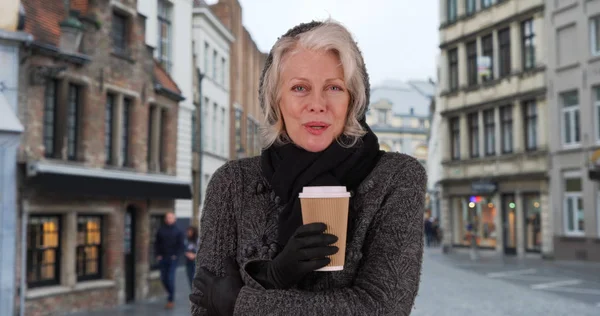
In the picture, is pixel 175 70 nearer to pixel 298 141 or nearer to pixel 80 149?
pixel 80 149

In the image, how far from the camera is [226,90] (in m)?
27.1

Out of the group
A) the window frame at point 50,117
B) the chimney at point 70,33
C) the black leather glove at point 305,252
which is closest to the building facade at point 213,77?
the chimney at point 70,33

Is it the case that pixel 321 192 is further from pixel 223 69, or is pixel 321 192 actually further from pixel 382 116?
pixel 382 116

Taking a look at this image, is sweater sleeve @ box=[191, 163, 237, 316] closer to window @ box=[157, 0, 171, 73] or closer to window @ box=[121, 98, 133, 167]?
window @ box=[121, 98, 133, 167]

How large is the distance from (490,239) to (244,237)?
30.4m

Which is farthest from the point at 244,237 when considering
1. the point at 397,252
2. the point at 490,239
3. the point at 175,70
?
the point at 490,239

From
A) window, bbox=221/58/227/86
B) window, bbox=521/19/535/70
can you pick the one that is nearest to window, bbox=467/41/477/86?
window, bbox=521/19/535/70

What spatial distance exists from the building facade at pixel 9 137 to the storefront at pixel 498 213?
865 inches

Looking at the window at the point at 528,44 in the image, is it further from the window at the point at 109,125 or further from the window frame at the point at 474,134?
the window at the point at 109,125

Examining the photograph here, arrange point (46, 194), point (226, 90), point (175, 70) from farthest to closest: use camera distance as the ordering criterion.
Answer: point (226, 90) < point (175, 70) < point (46, 194)

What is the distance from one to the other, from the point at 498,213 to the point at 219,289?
29.8 m

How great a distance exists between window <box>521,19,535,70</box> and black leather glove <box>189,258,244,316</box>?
2849cm

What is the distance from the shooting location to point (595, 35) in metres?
24.9

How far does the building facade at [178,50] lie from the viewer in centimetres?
1529
